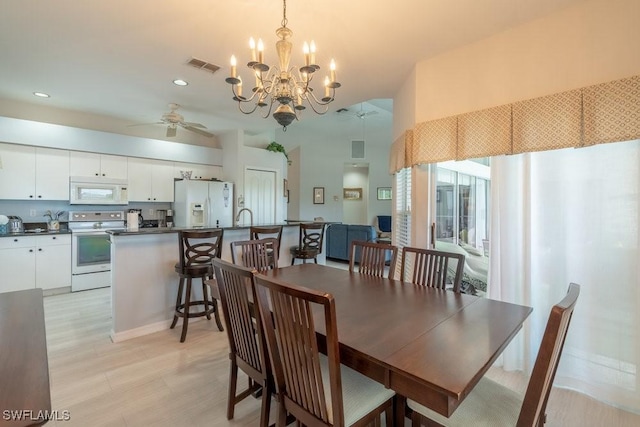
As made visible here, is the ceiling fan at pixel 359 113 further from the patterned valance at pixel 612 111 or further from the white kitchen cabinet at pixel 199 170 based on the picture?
the patterned valance at pixel 612 111

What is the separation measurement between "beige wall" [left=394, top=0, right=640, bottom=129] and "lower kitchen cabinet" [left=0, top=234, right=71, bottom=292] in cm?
510

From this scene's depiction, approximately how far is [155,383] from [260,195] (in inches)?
161

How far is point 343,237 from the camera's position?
21.9 ft

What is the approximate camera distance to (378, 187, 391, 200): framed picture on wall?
32.2ft

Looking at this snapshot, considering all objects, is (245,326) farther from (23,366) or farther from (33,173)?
(33,173)

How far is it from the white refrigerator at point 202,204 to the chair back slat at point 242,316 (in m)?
3.53

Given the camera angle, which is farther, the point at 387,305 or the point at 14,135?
the point at 14,135

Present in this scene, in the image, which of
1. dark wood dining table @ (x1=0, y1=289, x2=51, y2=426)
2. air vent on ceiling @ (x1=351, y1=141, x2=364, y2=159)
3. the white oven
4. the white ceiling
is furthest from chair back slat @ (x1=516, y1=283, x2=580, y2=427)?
air vent on ceiling @ (x1=351, y1=141, x2=364, y2=159)

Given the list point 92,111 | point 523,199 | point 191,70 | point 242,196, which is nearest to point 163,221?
point 242,196

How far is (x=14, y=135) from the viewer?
399cm

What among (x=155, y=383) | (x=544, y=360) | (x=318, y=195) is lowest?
(x=155, y=383)

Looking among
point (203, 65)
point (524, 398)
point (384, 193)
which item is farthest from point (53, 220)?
point (384, 193)

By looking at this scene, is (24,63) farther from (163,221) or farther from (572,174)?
(572,174)

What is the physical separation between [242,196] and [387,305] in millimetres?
4475
